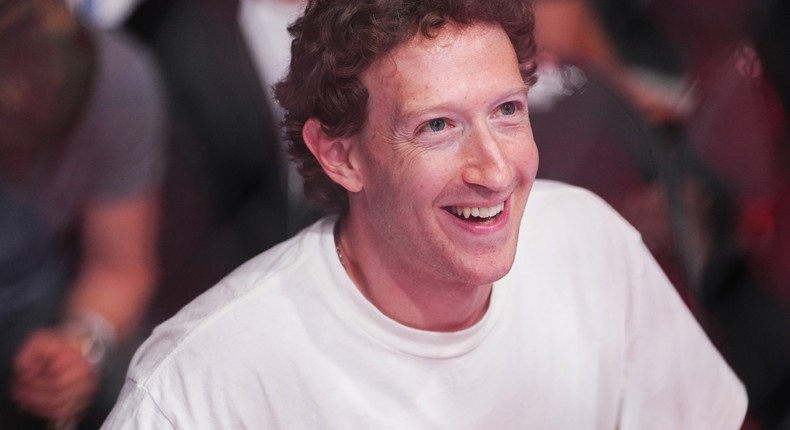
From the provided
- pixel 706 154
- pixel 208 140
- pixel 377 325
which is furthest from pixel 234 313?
pixel 706 154

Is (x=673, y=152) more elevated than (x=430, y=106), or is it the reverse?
(x=430, y=106)

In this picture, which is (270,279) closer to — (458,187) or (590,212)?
(458,187)

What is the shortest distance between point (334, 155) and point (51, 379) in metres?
0.34

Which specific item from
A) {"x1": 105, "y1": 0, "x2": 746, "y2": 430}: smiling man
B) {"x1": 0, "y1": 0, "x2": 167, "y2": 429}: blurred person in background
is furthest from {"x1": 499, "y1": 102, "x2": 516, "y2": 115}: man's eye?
{"x1": 0, "y1": 0, "x2": 167, "y2": 429}: blurred person in background

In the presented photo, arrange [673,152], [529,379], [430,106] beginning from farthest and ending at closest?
[673,152] → [529,379] → [430,106]

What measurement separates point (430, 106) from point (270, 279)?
0.57ft

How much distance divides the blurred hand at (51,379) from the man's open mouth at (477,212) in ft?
1.26

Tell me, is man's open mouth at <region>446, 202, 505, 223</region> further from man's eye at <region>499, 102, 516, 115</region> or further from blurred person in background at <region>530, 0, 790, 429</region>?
blurred person in background at <region>530, 0, 790, 429</region>

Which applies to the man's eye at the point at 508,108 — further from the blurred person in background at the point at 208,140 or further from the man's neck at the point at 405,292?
the blurred person in background at the point at 208,140

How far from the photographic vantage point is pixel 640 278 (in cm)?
77

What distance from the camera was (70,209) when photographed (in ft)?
2.80

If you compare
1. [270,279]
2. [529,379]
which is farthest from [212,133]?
[529,379]

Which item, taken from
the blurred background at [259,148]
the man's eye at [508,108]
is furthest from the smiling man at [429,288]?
the blurred background at [259,148]

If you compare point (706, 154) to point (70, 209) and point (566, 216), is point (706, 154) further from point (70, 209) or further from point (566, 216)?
point (70, 209)
